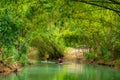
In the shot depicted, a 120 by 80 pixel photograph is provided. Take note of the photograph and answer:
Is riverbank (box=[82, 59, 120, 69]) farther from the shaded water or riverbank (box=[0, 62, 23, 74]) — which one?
riverbank (box=[0, 62, 23, 74])

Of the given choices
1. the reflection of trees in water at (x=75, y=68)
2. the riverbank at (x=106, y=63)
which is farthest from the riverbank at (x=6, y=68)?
the riverbank at (x=106, y=63)

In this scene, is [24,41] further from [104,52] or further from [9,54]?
[104,52]

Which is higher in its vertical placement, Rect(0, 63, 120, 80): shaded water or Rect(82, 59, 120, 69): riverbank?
Rect(0, 63, 120, 80): shaded water

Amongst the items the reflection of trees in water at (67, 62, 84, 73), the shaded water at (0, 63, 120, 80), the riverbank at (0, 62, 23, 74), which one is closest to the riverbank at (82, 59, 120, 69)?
the reflection of trees in water at (67, 62, 84, 73)

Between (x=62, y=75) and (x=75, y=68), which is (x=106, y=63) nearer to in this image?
(x=75, y=68)

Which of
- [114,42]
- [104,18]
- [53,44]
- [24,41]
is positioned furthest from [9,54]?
[53,44]

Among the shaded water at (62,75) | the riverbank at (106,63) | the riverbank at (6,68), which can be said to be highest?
the riverbank at (6,68)

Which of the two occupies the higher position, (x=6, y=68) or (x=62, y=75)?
(x=6, y=68)

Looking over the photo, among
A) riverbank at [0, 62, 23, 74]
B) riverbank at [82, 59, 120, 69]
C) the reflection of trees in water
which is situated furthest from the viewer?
riverbank at [82, 59, 120, 69]

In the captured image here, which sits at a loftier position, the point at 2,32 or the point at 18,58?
the point at 2,32

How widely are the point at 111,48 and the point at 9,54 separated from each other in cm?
1620

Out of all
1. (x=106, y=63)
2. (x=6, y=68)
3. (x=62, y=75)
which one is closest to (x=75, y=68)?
(x=106, y=63)

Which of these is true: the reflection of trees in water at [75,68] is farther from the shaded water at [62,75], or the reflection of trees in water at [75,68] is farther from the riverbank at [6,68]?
the riverbank at [6,68]

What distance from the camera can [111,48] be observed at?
140ft
